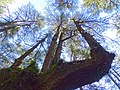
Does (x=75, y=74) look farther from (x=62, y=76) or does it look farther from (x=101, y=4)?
(x=101, y=4)

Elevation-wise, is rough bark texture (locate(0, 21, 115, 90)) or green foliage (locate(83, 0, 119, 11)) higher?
green foliage (locate(83, 0, 119, 11))

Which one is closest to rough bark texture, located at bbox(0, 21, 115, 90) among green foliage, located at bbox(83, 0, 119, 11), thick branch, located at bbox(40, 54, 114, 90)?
thick branch, located at bbox(40, 54, 114, 90)

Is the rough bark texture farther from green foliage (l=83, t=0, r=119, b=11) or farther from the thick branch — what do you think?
green foliage (l=83, t=0, r=119, b=11)

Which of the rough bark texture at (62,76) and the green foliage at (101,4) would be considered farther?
the green foliage at (101,4)

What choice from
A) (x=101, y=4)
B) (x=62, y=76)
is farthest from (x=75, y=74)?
(x=101, y=4)

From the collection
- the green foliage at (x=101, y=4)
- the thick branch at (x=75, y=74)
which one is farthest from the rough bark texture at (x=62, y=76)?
the green foliage at (x=101, y=4)

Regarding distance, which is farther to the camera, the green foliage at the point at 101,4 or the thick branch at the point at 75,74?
the green foliage at the point at 101,4

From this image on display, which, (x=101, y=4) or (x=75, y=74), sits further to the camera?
(x=101, y=4)

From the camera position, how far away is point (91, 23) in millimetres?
12211

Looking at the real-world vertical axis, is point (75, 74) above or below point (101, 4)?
below

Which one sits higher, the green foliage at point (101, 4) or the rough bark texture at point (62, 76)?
the green foliage at point (101, 4)

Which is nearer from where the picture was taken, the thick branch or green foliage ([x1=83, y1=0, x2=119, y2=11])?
the thick branch

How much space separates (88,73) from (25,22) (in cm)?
789

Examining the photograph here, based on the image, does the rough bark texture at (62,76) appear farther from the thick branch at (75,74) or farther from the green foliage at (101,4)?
the green foliage at (101,4)
